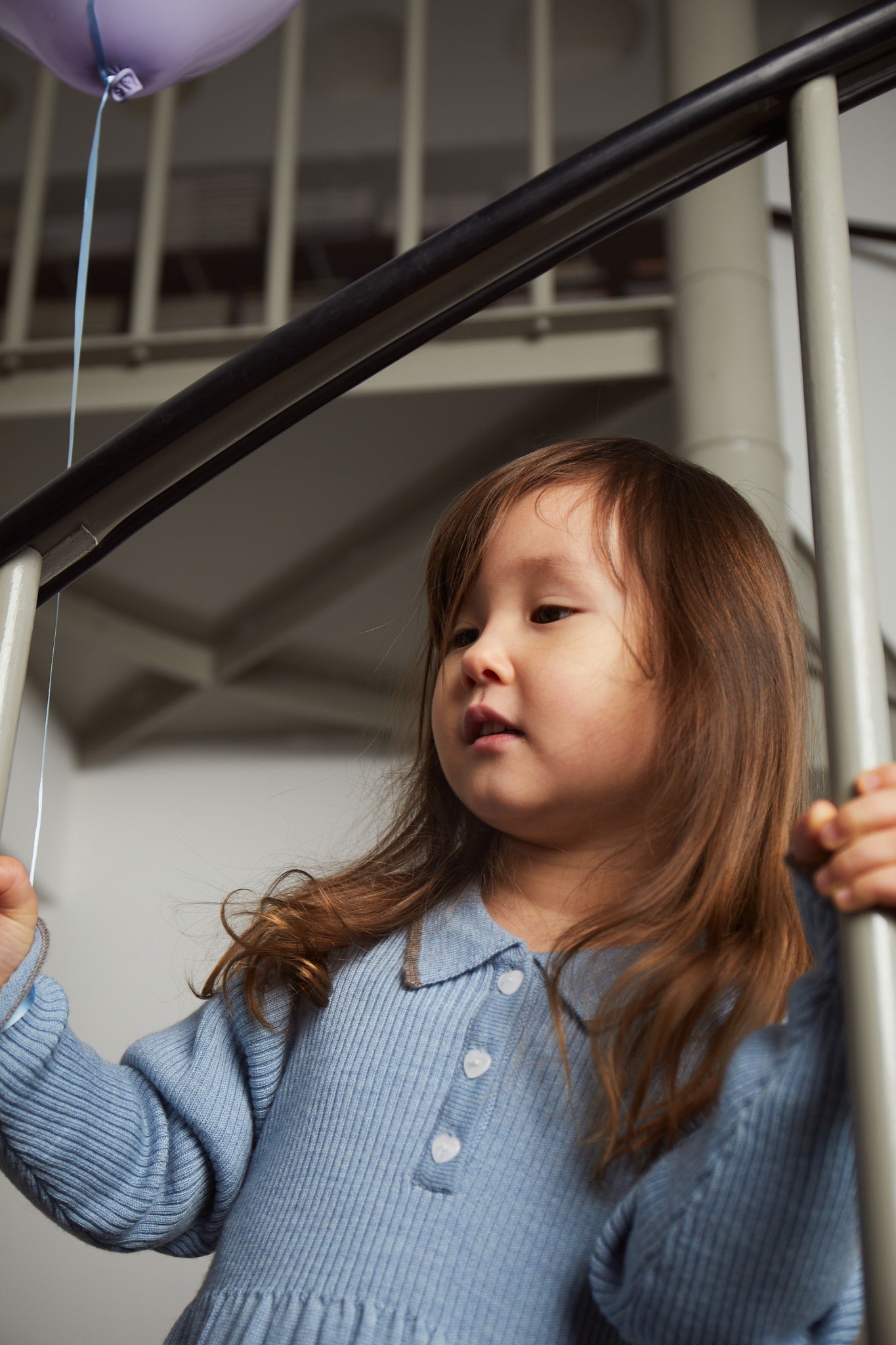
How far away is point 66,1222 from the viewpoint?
2.02 ft

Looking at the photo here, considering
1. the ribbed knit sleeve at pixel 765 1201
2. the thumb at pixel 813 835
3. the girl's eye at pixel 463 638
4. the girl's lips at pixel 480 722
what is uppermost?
the girl's eye at pixel 463 638

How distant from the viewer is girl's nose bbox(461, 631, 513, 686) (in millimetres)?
646

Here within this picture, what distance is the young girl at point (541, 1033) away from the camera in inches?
17.8

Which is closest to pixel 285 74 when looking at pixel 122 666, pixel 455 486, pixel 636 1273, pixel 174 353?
pixel 174 353

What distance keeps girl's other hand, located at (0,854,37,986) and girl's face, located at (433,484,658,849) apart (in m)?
0.24

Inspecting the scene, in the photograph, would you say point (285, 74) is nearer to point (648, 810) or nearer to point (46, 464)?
point (46, 464)

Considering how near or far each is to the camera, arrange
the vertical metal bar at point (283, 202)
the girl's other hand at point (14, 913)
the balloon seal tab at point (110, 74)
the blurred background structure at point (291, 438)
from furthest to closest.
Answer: the vertical metal bar at point (283, 202) < the blurred background structure at point (291, 438) < the balloon seal tab at point (110, 74) < the girl's other hand at point (14, 913)

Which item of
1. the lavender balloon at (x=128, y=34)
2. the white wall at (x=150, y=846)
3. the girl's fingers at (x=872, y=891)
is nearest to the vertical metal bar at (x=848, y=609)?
the girl's fingers at (x=872, y=891)

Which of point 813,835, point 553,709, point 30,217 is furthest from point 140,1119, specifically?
point 30,217

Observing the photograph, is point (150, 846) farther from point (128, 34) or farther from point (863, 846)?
point (863, 846)

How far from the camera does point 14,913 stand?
56 cm

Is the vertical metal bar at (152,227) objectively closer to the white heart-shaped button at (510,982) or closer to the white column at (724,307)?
the white column at (724,307)

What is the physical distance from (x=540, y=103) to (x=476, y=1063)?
153 cm

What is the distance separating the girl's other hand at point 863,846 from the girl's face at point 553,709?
0.27 meters
